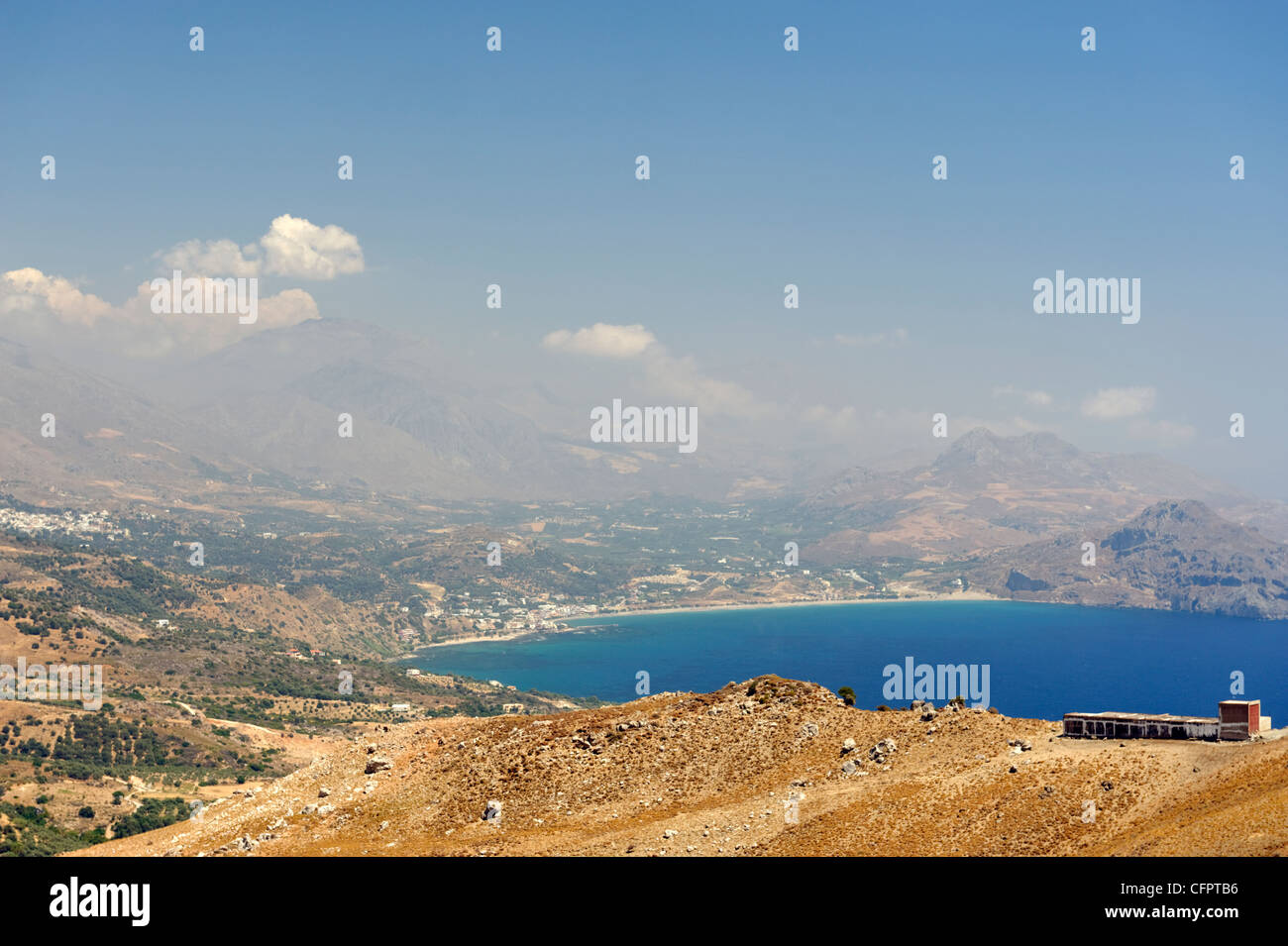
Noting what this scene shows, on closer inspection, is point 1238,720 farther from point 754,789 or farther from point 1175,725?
point 754,789

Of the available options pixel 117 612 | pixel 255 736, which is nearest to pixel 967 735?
pixel 255 736

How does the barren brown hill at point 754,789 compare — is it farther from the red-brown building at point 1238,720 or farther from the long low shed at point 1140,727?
the red-brown building at point 1238,720

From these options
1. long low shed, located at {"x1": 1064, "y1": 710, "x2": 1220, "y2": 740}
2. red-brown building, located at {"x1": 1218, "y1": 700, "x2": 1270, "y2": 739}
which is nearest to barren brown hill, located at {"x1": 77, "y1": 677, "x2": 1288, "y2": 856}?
long low shed, located at {"x1": 1064, "y1": 710, "x2": 1220, "y2": 740}

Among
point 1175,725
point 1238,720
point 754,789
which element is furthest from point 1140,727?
point 754,789

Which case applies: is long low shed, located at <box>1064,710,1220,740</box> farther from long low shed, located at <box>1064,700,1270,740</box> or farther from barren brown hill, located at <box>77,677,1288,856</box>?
barren brown hill, located at <box>77,677,1288,856</box>

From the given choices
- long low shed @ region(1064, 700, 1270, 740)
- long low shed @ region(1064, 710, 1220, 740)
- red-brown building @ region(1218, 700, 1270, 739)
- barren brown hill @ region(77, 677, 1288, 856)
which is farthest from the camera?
long low shed @ region(1064, 710, 1220, 740)

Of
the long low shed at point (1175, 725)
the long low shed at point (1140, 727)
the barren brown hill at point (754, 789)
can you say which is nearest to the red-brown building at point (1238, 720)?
the long low shed at point (1175, 725)

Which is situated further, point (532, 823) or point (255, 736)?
point (255, 736)
